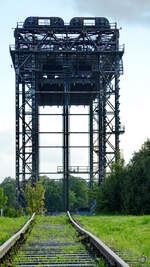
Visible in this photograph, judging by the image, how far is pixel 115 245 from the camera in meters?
9.58

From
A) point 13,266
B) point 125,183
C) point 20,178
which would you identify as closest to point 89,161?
point 20,178

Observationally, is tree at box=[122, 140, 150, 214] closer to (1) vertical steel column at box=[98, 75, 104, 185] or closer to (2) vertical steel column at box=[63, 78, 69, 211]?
(1) vertical steel column at box=[98, 75, 104, 185]

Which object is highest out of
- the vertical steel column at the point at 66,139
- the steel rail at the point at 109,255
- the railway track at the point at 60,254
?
the vertical steel column at the point at 66,139

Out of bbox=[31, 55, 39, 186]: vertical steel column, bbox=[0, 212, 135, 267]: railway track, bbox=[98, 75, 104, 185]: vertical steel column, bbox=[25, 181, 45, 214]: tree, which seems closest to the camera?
bbox=[0, 212, 135, 267]: railway track

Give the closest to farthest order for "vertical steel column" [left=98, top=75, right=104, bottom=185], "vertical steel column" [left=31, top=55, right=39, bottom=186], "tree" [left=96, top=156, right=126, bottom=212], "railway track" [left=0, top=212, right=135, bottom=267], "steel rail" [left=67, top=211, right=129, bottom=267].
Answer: "steel rail" [left=67, top=211, right=129, bottom=267] → "railway track" [left=0, top=212, right=135, bottom=267] → "tree" [left=96, top=156, right=126, bottom=212] → "vertical steel column" [left=31, top=55, right=39, bottom=186] → "vertical steel column" [left=98, top=75, right=104, bottom=185]

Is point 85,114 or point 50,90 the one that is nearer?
point 85,114

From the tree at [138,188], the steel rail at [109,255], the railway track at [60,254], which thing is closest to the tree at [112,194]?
the tree at [138,188]

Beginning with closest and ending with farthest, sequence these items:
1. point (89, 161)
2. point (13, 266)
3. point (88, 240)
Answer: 1. point (13, 266)
2. point (88, 240)
3. point (89, 161)

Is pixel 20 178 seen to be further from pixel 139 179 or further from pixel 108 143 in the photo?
pixel 139 179

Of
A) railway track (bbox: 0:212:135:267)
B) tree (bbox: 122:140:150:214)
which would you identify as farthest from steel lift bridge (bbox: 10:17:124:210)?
railway track (bbox: 0:212:135:267)

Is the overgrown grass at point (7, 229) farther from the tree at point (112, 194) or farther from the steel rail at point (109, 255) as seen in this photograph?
the tree at point (112, 194)

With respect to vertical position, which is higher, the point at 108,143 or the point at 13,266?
the point at 108,143

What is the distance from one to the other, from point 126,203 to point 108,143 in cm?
1940

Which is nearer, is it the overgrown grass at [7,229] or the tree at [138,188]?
the overgrown grass at [7,229]
